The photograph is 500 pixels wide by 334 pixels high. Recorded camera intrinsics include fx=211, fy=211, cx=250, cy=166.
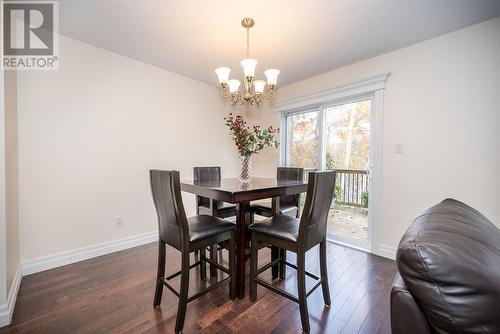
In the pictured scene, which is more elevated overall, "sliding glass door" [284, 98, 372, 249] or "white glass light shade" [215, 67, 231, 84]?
"white glass light shade" [215, 67, 231, 84]

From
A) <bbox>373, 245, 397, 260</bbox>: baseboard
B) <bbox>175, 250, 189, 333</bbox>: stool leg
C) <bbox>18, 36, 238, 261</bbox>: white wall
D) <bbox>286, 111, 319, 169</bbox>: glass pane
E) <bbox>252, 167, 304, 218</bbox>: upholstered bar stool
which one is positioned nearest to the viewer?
<bbox>175, 250, 189, 333</bbox>: stool leg

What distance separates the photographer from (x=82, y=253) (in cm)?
232

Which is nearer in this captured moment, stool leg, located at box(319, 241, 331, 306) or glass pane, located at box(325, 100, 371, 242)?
stool leg, located at box(319, 241, 331, 306)

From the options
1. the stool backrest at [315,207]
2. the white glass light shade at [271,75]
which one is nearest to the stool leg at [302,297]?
the stool backrest at [315,207]

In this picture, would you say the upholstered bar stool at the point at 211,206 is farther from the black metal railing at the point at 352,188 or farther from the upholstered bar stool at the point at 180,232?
the black metal railing at the point at 352,188

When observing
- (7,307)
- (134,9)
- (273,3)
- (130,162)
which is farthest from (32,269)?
(273,3)

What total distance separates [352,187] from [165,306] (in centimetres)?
266

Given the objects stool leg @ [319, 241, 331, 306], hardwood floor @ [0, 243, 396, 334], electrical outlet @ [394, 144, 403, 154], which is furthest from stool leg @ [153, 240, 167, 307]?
electrical outlet @ [394, 144, 403, 154]

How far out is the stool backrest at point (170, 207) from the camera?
1.33 metres

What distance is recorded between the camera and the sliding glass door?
2832mm

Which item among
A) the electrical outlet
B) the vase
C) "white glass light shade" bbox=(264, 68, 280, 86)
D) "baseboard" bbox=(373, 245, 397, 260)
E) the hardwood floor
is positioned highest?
"white glass light shade" bbox=(264, 68, 280, 86)

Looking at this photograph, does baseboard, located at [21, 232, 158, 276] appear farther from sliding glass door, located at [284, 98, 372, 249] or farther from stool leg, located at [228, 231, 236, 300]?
sliding glass door, located at [284, 98, 372, 249]

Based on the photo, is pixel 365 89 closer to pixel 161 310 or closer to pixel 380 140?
pixel 380 140

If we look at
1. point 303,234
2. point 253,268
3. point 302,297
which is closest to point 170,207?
point 253,268
